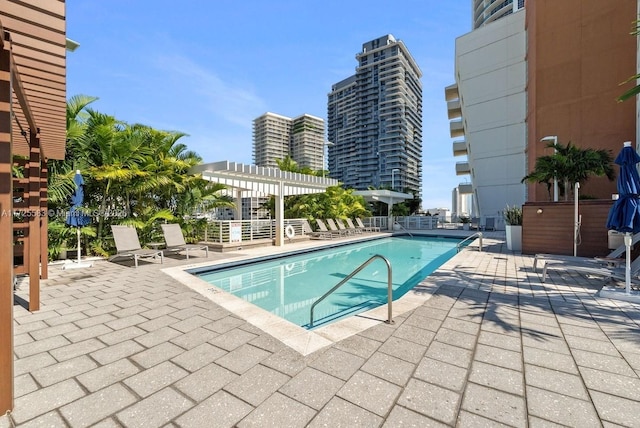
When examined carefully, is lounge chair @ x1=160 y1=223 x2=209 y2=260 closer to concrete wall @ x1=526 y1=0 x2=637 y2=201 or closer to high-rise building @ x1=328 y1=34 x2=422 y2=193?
concrete wall @ x1=526 y1=0 x2=637 y2=201

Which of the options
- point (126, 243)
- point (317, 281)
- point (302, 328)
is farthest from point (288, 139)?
point (302, 328)

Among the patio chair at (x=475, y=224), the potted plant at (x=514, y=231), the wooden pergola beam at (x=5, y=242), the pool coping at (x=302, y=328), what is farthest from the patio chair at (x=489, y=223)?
the wooden pergola beam at (x=5, y=242)

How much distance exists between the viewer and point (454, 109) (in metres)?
33.8

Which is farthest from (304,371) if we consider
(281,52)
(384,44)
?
(384,44)

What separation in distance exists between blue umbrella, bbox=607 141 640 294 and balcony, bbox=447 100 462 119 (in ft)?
107

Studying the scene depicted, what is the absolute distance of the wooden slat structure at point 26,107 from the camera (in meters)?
1.96

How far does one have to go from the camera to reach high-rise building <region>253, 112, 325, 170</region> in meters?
42.2

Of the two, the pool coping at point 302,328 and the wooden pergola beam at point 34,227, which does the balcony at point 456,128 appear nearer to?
the pool coping at point 302,328

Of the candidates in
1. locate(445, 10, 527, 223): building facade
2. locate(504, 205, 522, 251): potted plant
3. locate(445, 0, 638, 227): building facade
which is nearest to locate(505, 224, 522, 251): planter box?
locate(504, 205, 522, 251): potted plant

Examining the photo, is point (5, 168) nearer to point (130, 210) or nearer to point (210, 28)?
point (130, 210)

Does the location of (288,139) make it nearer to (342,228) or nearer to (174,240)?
(342,228)

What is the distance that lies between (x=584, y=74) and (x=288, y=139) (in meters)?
38.0

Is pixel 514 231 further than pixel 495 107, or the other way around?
pixel 495 107

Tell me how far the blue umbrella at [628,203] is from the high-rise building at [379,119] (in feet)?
225
